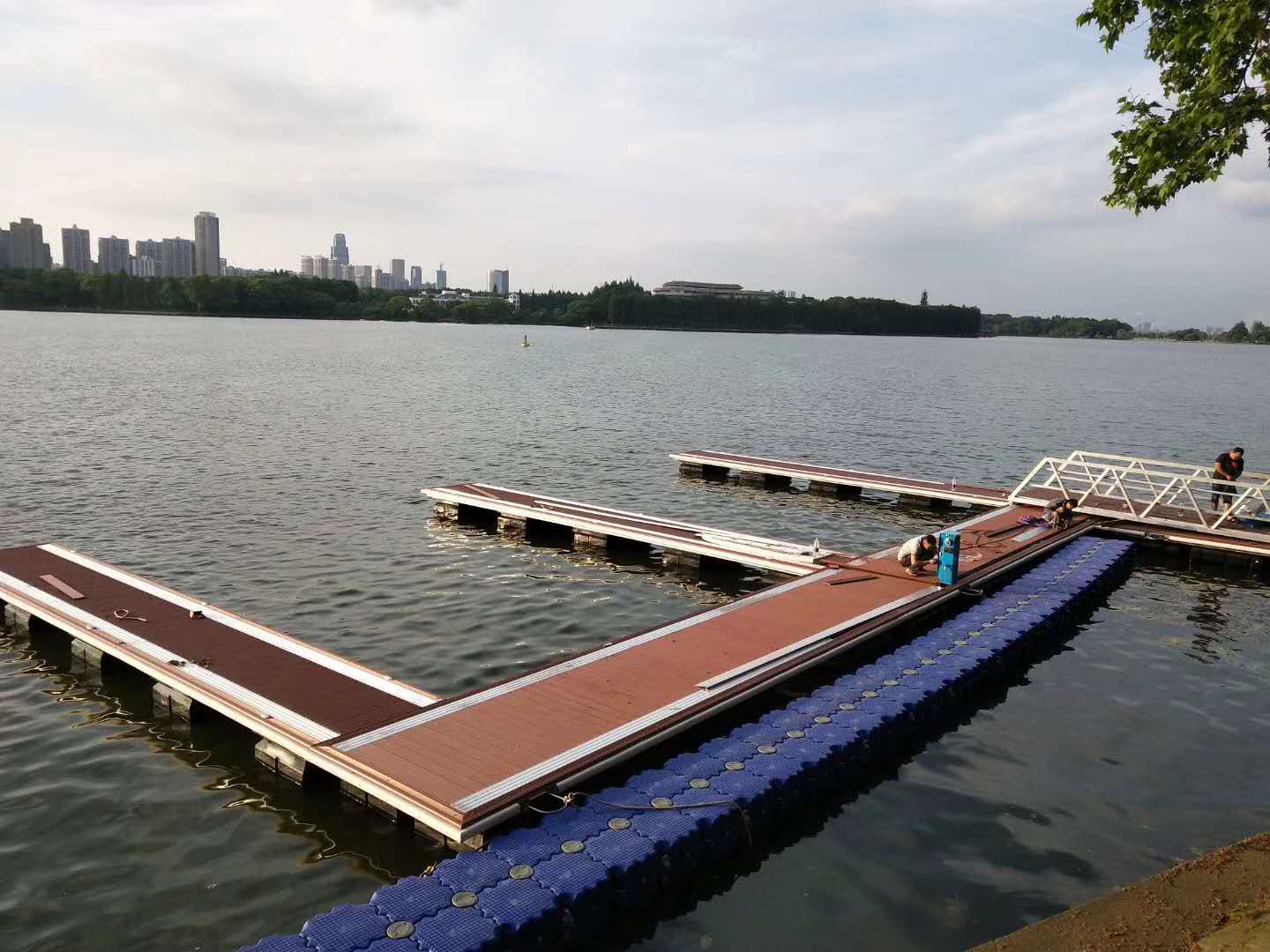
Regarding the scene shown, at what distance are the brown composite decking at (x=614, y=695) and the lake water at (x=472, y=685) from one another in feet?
2.97

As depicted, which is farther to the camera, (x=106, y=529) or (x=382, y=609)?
(x=106, y=529)

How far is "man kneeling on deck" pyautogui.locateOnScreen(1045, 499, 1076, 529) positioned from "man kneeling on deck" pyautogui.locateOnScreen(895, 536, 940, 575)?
6.34 m

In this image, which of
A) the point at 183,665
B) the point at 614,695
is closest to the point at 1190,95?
the point at 614,695

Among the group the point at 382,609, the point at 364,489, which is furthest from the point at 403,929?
the point at 364,489

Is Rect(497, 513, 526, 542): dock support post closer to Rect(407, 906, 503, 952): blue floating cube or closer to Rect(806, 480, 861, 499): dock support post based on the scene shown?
Rect(806, 480, 861, 499): dock support post

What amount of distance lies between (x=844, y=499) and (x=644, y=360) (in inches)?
3336

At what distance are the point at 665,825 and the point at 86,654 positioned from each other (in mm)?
9996

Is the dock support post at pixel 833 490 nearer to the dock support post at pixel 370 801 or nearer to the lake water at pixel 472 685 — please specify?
the lake water at pixel 472 685

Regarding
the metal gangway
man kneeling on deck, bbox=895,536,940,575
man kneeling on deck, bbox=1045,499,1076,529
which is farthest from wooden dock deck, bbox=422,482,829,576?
the metal gangway

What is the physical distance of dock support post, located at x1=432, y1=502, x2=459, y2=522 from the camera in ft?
79.6

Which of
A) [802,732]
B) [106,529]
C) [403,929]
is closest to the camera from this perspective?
[403,929]

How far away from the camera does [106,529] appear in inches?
847

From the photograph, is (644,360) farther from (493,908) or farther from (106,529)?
(493,908)

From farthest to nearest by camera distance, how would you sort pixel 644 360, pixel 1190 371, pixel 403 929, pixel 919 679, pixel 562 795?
pixel 1190 371 → pixel 644 360 → pixel 919 679 → pixel 562 795 → pixel 403 929
